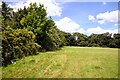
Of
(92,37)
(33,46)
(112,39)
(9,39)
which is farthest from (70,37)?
(9,39)

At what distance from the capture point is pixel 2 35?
49.7 ft

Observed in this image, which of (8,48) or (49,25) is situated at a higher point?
(49,25)

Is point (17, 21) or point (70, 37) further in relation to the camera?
point (70, 37)

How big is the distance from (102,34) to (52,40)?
200ft

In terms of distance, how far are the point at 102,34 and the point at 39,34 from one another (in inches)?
2522

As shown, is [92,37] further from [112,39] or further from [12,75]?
[12,75]

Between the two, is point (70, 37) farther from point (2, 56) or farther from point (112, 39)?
point (2, 56)

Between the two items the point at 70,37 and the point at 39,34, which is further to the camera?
the point at 70,37

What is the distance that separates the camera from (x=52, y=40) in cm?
3544

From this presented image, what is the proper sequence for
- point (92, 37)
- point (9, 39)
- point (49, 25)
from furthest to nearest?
point (92, 37)
point (49, 25)
point (9, 39)

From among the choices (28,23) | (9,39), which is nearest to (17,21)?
(28,23)

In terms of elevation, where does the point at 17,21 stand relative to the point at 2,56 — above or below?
above

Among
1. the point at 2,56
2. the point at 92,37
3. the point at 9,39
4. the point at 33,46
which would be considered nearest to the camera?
the point at 2,56

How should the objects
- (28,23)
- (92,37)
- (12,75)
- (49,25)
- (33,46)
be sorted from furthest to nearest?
(92,37) < (49,25) < (28,23) < (33,46) < (12,75)
